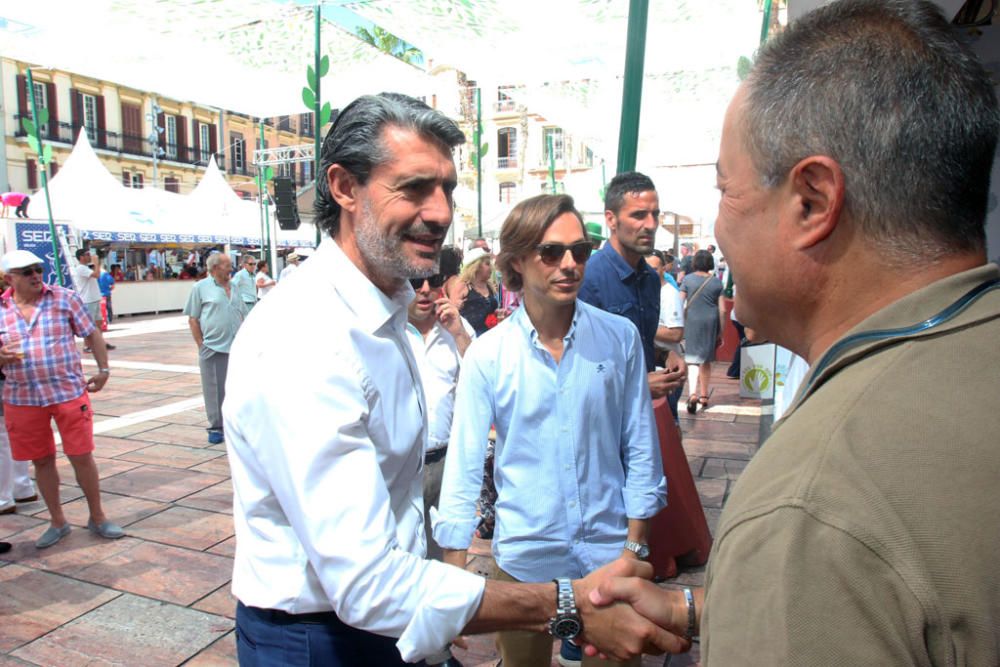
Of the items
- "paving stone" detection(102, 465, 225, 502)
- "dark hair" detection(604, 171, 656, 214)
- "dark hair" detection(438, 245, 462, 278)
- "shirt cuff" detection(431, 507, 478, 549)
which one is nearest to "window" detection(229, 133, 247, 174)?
"paving stone" detection(102, 465, 225, 502)

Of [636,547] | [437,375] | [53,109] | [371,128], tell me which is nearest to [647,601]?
[636,547]

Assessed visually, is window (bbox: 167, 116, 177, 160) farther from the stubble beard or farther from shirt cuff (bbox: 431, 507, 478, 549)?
the stubble beard

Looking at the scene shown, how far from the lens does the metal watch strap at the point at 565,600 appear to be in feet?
5.12

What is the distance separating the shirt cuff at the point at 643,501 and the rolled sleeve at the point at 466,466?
1.54ft

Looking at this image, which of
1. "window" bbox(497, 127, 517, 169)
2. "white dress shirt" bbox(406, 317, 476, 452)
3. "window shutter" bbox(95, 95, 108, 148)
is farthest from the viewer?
"window" bbox(497, 127, 517, 169)

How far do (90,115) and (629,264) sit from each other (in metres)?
41.1

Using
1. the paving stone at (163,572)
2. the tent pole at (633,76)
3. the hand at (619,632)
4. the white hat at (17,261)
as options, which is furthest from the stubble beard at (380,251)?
the white hat at (17,261)

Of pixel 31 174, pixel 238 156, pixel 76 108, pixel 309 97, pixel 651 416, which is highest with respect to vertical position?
pixel 76 108

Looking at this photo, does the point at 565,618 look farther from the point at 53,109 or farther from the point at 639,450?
the point at 53,109

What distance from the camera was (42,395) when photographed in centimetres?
437

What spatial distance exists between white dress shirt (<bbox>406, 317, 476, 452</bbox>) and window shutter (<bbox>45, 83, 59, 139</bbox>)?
37.8 m

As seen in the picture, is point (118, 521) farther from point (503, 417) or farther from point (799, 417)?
point (799, 417)

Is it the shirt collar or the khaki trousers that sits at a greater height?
the shirt collar

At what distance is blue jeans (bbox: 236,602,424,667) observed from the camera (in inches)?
55.6
